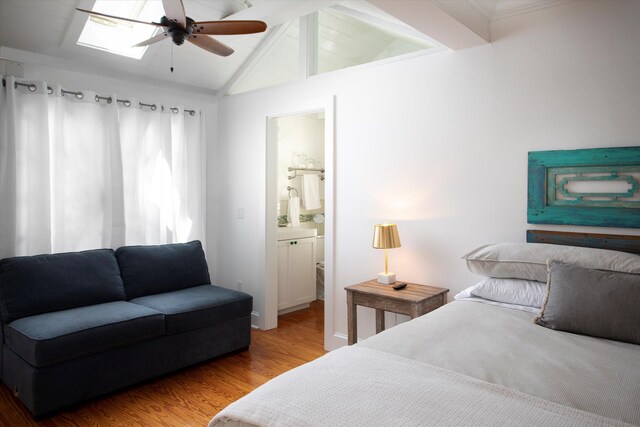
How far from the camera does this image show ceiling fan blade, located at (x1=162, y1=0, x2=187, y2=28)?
2.23 meters

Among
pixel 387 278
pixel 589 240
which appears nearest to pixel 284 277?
pixel 387 278

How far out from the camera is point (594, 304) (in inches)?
74.5

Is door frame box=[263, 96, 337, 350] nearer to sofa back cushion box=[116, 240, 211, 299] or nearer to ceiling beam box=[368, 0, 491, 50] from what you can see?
sofa back cushion box=[116, 240, 211, 299]

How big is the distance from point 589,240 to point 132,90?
13.3 feet

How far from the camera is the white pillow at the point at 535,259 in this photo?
2.15 m

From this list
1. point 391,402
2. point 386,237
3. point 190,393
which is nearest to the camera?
point 391,402

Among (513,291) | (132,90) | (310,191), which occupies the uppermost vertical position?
(132,90)

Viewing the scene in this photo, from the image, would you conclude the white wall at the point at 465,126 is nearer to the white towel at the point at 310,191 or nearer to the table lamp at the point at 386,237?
the table lamp at the point at 386,237

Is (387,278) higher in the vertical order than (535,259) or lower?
lower

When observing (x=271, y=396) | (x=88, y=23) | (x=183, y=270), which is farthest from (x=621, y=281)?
(x=88, y=23)

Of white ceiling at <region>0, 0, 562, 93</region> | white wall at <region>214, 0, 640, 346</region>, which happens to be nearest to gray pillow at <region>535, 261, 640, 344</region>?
white wall at <region>214, 0, 640, 346</region>

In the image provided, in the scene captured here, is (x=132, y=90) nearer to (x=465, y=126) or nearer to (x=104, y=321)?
(x=104, y=321)

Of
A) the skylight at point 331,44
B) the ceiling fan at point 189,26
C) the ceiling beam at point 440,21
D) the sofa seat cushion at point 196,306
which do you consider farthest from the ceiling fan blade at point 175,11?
the sofa seat cushion at point 196,306

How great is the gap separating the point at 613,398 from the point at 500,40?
2323 millimetres
